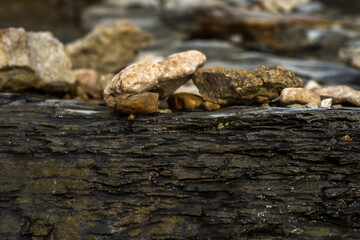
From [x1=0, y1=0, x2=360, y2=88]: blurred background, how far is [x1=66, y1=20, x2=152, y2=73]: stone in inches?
26.1

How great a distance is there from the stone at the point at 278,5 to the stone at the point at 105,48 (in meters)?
6.93

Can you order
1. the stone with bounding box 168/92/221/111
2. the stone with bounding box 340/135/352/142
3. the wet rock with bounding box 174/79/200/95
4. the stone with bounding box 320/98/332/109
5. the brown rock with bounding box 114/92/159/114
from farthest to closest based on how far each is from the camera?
the wet rock with bounding box 174/79/200/95, the stone with bounding box 168/92/221/111, the stone with bounding box 320/98/332/109, the brown rock with bounding box 114/92/159/114, the stone with bounding box 340/135/352/142

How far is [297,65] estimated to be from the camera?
10070mm

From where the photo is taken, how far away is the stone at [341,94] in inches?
196

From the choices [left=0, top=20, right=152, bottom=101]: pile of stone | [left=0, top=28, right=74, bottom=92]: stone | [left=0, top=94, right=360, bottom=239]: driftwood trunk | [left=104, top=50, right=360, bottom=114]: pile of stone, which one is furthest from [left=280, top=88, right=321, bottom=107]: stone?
[left=0, top=28, right=74, bottom=92]: stone

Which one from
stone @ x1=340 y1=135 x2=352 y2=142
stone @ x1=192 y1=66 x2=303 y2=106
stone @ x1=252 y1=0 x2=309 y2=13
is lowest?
stone @ x1=340 y1=135 x2=352 y2=142

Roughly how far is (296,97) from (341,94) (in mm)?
813

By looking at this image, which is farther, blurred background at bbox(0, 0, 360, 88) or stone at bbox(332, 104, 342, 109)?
blurred background at bbox(0, 0, 360, 88)

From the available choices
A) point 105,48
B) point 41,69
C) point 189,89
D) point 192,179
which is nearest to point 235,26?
point 105,48

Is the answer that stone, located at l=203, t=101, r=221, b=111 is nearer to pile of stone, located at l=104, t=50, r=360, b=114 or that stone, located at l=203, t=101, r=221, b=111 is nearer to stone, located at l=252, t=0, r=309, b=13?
pile of stone, located at l=104, t=50, r=360, b=114

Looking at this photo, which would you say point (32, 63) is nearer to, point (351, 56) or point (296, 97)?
point (296, 97)

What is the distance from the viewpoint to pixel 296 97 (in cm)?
472

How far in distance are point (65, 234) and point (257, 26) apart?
34.8ft

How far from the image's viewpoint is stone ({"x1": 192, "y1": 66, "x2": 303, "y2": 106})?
477 centimetres
